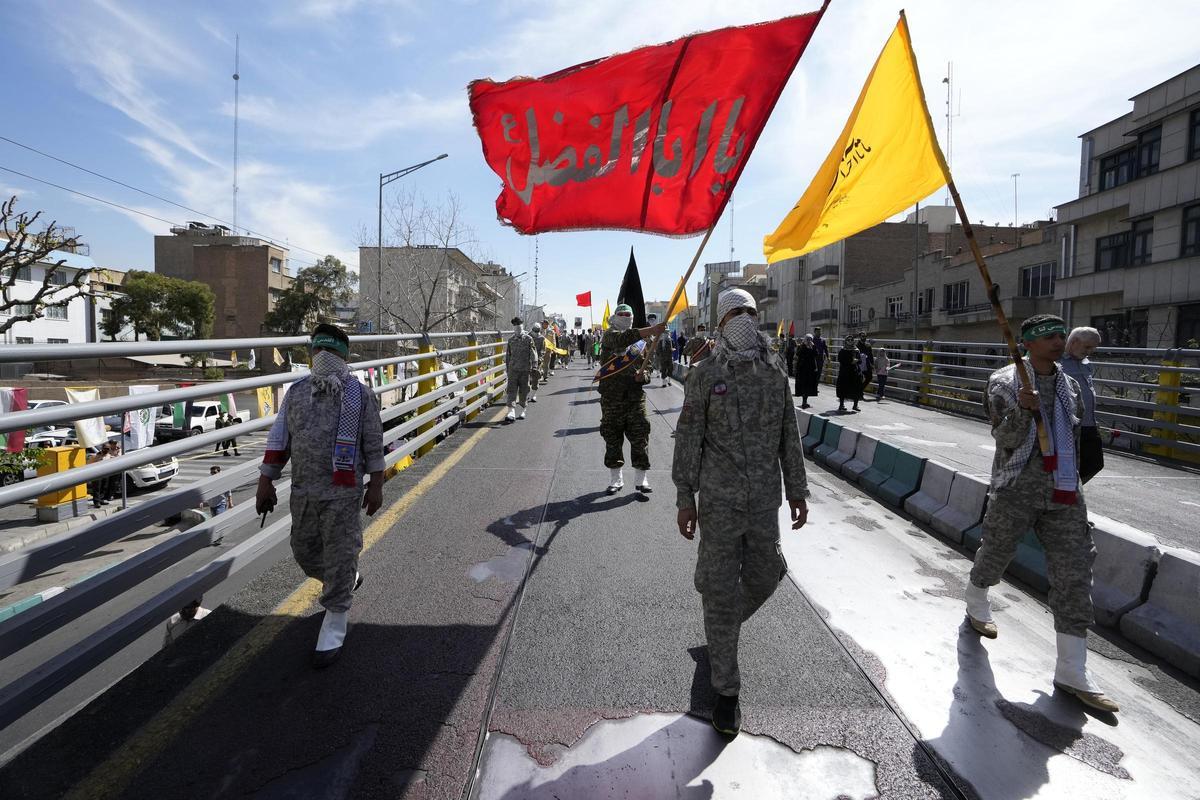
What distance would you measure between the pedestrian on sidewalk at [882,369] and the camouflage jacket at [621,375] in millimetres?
13646

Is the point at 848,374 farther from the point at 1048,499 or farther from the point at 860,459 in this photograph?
the point at 1048,499

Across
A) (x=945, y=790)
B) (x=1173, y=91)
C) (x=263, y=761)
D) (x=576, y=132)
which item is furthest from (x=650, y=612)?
(x=1173, y=91)

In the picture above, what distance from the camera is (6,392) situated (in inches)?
268

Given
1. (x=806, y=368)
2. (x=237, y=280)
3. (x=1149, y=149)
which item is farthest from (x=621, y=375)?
(x=237, y=280)

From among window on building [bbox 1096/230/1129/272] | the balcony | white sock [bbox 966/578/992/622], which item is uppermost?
the balcony

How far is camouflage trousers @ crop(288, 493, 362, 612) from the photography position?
3.68 metres

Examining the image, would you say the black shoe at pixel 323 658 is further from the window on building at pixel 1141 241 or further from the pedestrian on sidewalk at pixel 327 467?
the window on building at pixel 1141 241

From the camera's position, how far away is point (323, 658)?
11.5 feet

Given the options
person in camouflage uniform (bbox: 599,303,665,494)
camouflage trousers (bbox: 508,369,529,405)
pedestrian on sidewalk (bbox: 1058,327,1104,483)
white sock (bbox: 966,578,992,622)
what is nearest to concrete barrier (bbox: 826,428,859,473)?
person in camouflage uniform (bbox: 599,303,665,494)

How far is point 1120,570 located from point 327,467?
4.80m

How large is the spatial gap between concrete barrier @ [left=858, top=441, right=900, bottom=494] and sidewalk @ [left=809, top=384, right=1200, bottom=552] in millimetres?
947

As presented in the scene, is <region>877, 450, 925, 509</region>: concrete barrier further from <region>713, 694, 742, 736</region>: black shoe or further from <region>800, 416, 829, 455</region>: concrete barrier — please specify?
<region>713, 694, 742, 736</region>: black shoe

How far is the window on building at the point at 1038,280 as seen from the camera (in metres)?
38.8

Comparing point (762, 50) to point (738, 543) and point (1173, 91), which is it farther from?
point (1173, 91)
